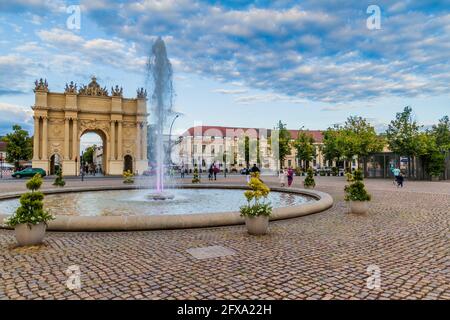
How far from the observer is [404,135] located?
129 ft

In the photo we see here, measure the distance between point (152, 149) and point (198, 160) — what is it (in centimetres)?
3448

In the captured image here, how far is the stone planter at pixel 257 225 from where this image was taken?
8547mm

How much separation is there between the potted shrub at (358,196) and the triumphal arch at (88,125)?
53.3m

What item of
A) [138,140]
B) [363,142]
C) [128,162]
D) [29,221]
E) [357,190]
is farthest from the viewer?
[128,162]

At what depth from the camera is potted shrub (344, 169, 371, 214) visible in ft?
39.6

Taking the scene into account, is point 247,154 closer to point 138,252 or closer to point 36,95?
point 36,95

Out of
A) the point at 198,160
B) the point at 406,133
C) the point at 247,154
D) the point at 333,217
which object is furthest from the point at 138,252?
the point at 198,160

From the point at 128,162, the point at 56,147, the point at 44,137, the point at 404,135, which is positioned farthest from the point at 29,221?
the point at 128,162

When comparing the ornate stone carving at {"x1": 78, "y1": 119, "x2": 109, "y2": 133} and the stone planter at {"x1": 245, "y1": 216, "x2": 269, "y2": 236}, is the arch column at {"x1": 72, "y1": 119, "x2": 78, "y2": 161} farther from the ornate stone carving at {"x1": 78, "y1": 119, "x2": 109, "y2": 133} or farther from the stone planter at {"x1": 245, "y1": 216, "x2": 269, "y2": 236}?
the stone planter at {"x1": 245, "y1": 216, "x2": 269, "y2": 236}

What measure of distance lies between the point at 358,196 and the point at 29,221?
35.1ft

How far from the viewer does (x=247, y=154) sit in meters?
85.6

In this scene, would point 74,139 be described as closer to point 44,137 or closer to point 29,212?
point 44,137

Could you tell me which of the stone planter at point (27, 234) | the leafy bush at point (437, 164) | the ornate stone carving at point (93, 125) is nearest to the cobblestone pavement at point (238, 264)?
the stone planter at point (27, 234)

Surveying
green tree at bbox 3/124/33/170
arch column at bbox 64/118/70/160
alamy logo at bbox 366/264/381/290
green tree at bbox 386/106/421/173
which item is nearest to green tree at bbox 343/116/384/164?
green tree at bbox 386/106/421/173
